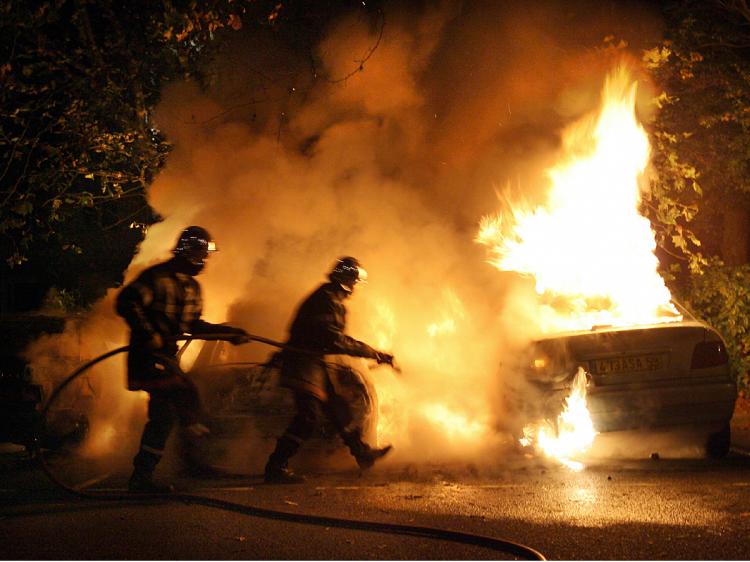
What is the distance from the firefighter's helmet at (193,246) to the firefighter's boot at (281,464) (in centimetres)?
155

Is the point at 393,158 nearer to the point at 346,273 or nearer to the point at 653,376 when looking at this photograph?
the point at 346,273

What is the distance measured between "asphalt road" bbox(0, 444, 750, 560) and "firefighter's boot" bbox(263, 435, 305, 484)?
13 cm

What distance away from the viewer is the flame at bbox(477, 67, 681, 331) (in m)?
9.70

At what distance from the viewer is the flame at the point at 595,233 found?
31.8ft

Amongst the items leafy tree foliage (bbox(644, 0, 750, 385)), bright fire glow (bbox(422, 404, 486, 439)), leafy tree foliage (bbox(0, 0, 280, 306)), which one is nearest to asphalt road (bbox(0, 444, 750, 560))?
bright fire glow (bbox(422, 404, 486, 439))

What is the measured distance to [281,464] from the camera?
751 centimetres

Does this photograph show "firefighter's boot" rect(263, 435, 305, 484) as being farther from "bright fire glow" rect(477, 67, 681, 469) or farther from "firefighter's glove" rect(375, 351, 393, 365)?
"bright fire glow" rect(477, 67, 681, 469)

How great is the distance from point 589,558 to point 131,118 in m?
8.36

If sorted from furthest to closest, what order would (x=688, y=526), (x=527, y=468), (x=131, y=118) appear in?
(x=131, y=118) < (x=527, y=468) < (x=688, y=526)

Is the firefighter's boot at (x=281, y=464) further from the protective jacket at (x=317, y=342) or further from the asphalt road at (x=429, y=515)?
the protective jacket at (x=317, y=342)

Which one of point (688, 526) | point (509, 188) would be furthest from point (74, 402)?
point (688, 526)

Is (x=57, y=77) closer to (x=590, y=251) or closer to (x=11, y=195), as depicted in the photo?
(x=11, y=195)

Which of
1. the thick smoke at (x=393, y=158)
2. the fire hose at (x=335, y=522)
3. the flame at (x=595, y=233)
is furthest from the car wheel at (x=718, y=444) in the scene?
the fire hose at (x=335, y=522)

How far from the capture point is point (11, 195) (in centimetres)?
1156
